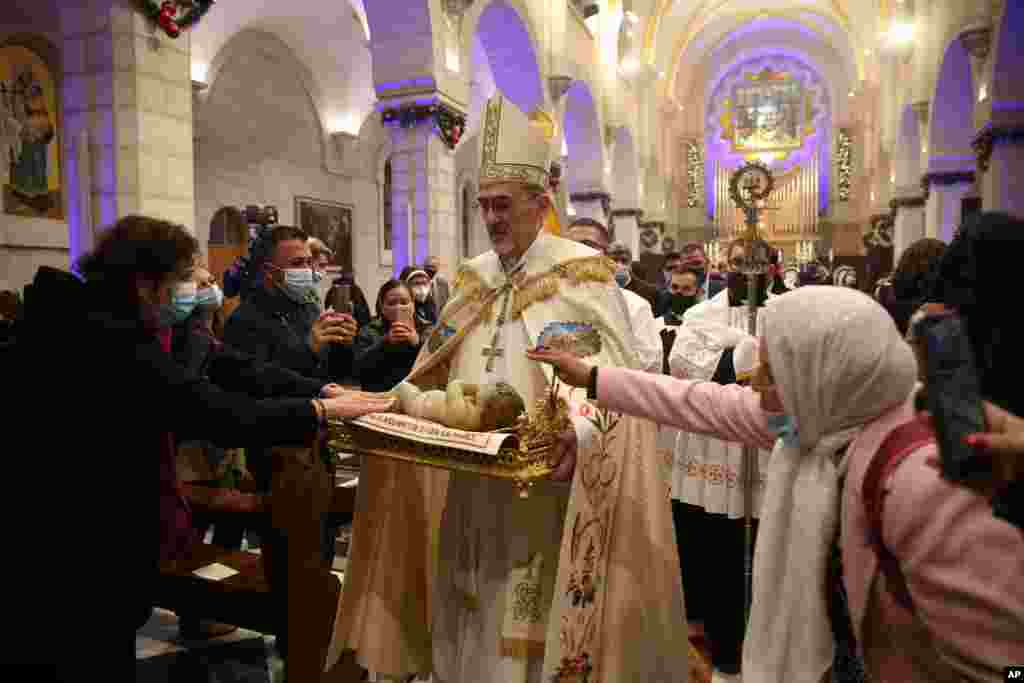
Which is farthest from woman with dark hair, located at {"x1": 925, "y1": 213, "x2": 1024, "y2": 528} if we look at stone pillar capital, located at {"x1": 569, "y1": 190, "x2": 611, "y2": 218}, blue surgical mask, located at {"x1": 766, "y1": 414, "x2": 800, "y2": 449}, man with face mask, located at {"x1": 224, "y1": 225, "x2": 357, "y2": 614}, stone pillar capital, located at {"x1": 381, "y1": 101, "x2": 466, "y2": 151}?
stone pillar capital, located at {"x1": 569, "y1": 190, "x2": 611, "y2": 218}

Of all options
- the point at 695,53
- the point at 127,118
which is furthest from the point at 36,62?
the point at 695,53

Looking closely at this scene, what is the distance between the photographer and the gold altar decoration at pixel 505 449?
1975 millimetres

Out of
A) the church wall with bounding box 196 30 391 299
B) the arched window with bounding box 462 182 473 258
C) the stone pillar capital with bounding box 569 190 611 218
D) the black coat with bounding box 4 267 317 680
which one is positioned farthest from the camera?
the arched window with bounding box 462 182 473 258

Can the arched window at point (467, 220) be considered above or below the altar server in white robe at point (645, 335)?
above

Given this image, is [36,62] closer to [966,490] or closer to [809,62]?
[966,490]

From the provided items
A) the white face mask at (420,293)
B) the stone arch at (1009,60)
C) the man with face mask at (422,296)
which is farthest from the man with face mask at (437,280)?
the stone arch at (1009,60)

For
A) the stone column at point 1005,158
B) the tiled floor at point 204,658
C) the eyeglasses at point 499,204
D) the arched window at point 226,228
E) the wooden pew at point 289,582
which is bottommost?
the tiled floor at point 204,658

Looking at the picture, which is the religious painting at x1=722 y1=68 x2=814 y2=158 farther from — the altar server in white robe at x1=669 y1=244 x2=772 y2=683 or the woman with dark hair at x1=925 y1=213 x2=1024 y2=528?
the woman with dark hair at x1=925 y1=213 x2=1024 y2=528

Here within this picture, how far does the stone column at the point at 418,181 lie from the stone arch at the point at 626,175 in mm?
11994

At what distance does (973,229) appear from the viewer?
127 cm

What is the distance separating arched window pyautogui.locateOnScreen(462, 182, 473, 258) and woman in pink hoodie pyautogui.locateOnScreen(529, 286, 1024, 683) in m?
16.1

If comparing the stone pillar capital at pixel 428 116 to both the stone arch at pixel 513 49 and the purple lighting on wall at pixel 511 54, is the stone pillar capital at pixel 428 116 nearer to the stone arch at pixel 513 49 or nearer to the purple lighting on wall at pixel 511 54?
the stone arch at pixel 513 49

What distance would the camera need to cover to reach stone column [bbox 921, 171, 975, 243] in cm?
1223

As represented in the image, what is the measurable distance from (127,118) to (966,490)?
18.2 feet
